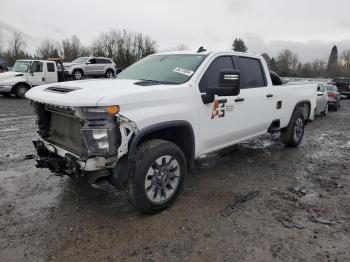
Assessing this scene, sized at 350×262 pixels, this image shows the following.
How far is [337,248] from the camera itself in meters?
3.18

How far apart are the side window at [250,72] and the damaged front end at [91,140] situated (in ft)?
8.14

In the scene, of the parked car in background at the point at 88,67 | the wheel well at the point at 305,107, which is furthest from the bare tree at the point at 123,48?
the wheel well at the point at 305,107

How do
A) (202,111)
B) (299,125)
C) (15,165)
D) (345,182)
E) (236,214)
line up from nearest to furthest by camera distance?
(236,214)
(202,111)
(345,182)
(15,165)
(299,125)

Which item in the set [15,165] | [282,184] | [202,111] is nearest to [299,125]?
[282,184]

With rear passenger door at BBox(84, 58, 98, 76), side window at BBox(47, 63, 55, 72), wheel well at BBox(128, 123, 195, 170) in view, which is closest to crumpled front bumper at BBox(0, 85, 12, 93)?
side window at BBox(47, 63, 55, 72)

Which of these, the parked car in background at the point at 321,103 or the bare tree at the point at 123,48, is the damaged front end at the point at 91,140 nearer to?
the parked car in background at the point at 321,103

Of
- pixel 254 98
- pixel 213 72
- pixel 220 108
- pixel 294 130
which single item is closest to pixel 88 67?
pixel 294 130

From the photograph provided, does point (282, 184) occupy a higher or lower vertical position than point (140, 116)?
lower

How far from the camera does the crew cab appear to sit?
1606 cm

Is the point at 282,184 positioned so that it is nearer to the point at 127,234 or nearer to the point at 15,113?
the point at 127,234

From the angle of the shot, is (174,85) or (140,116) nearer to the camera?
(140,116)

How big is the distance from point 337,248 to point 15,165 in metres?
4.91

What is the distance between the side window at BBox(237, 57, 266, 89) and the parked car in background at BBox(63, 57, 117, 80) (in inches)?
744

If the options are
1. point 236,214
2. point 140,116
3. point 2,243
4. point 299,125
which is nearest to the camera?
point 2,243
